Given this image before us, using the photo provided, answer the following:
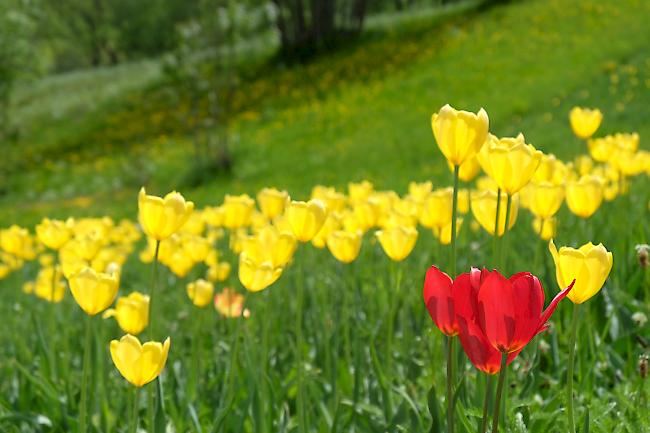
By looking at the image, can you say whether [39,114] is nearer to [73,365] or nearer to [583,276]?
[73,365]

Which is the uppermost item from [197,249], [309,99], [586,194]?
[586,194]

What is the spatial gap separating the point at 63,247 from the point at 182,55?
1380cm

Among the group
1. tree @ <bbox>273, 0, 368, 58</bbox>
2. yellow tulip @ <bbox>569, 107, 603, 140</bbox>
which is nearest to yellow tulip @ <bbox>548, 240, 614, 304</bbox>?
yellow tulip @ <bbox>569, 107, 603, 140</bbox>

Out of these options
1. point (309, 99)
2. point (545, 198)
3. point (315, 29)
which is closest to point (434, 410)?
point (545, 198)

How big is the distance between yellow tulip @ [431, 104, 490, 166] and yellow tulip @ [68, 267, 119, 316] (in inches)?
30.4

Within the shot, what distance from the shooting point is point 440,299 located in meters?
1.23

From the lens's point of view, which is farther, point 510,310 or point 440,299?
point 440,299

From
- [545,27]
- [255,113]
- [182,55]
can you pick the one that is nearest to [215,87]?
[182,55]

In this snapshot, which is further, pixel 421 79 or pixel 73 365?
pixel 421 79

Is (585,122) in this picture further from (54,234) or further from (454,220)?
(54,234)

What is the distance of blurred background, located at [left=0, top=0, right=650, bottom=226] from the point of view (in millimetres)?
13805

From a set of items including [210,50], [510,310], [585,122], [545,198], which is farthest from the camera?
[210,50]

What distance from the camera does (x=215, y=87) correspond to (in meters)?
17.2

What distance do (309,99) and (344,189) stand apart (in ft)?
29.1
